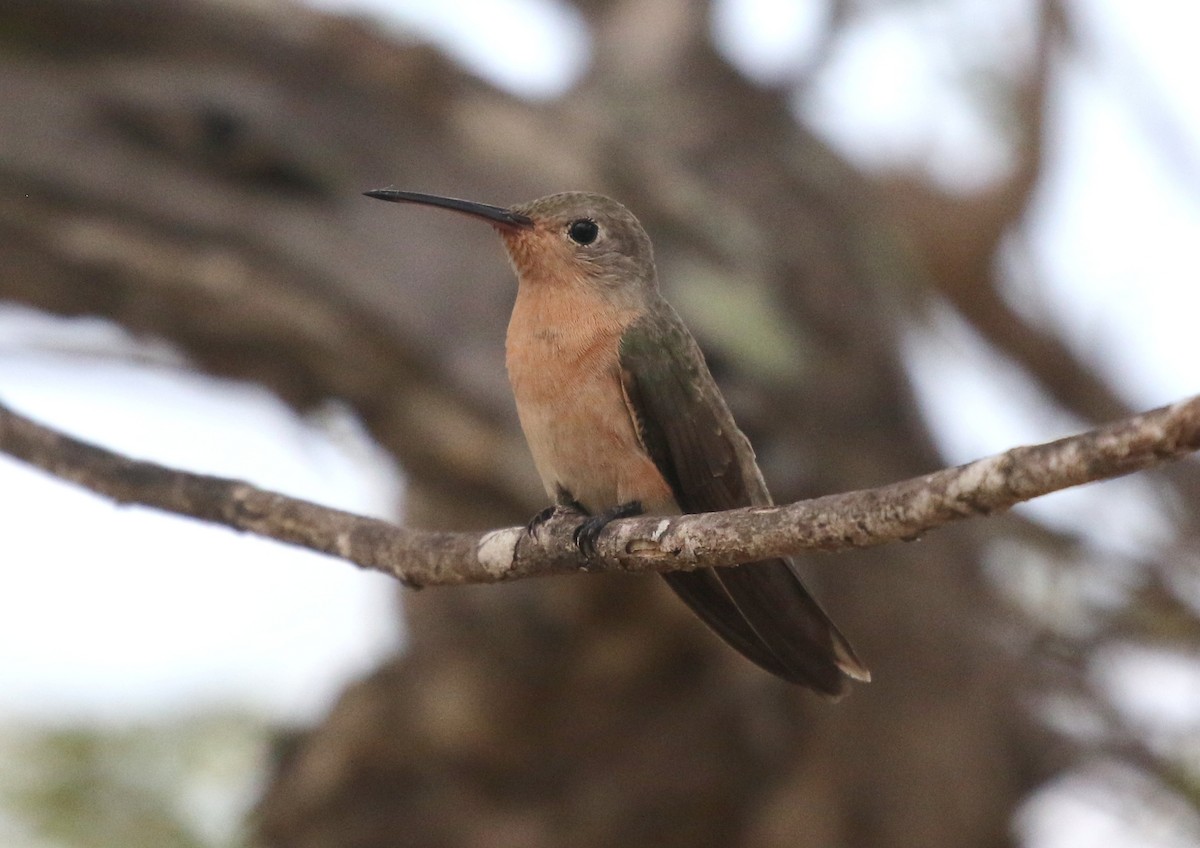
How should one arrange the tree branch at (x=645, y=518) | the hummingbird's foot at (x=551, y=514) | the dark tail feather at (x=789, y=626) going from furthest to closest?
the dark tail feather at (x=789, y=626), the hummingbird's foot at (x=551, y=514), the tree branch at (x=645, y=518)

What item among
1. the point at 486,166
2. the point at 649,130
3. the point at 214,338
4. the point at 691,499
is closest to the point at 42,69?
the point at 214,338

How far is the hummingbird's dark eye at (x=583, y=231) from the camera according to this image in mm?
4402

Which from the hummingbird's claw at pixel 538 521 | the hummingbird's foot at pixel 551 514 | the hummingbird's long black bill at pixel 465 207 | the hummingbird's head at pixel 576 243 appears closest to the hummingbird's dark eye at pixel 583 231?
the hummingbird's head at pixel 576 243

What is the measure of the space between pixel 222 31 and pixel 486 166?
146cm

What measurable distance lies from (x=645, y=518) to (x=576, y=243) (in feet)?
5.61

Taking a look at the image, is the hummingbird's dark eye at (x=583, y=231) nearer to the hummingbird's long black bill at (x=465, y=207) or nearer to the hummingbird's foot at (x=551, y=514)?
the hummingbird's long black bill at (x=465, y=207)

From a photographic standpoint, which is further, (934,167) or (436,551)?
(934,167)

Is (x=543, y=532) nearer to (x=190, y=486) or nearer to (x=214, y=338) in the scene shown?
(x=190, y=486)

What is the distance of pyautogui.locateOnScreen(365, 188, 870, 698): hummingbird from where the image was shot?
352cm

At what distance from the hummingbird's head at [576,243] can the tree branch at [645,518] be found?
1.05m

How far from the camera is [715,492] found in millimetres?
3775

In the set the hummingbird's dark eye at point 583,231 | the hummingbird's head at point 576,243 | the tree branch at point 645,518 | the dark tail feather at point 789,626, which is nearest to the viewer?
the tree branch at point 645,518

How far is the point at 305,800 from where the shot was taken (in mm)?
7402

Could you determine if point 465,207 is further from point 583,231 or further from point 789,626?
point 789,626
